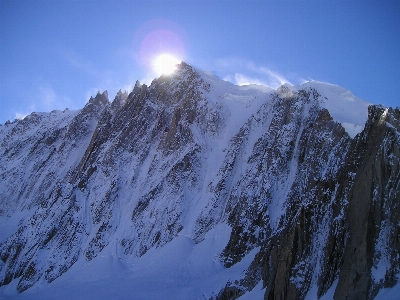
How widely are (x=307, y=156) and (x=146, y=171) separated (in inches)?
1410

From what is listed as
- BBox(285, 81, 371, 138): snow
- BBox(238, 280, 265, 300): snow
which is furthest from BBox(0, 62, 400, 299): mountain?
BBox(285, 81, 371, 138): snow

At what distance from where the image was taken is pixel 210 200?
66312mm

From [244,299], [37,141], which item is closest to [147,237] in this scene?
[244,299]

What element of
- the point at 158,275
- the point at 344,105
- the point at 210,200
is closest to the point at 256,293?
the point at 158,275

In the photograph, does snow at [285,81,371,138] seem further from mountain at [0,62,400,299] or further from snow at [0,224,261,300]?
snow at [0,224,261,300]

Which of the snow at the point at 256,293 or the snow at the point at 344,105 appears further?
the snow at the point at 344,105

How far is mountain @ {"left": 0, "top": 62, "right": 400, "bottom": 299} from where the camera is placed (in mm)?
33875

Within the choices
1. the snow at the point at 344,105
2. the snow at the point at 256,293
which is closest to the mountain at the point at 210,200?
the snow at the point at 256,293

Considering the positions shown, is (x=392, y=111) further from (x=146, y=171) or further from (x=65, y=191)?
(x=65, y=191)

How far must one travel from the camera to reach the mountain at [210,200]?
3388cm

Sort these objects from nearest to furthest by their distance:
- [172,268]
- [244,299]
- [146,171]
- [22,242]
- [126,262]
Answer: [244,299], [172,268], [126,262], [146,171], [22,242]

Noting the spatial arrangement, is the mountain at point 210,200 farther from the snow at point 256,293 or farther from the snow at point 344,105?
the snow at point 344,105

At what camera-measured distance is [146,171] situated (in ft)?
259

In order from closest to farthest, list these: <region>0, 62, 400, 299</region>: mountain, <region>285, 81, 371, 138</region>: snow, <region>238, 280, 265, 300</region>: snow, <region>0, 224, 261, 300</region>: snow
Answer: <region>0, 62, 400, 299</region>: mountain → <region>238, 280, 265, 300</region>: snow → <region>285, 81, 371, 138</region>: snow → <region>0, 224, 261, 300</region>: snow
